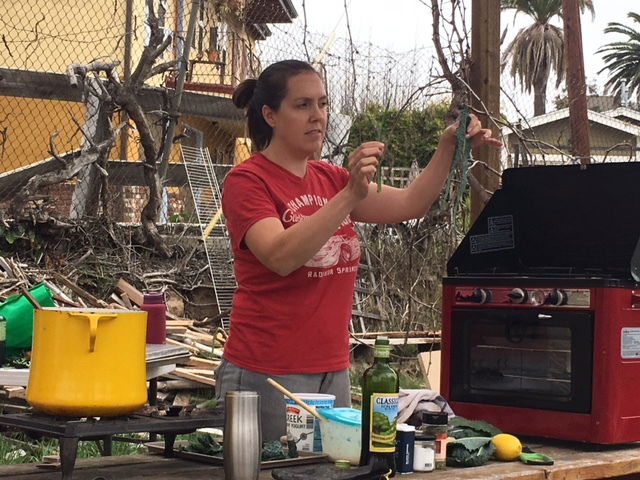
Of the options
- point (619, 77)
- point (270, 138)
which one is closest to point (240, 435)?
point (270, 138)

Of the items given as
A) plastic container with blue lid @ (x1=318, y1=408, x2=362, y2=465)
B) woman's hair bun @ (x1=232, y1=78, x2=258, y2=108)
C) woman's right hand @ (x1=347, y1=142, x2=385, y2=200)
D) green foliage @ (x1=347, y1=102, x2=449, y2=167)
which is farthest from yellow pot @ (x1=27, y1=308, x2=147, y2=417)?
green foliage @ (x1=347, y1=102, x2=449, y2=167)

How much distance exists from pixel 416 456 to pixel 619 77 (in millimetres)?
45001

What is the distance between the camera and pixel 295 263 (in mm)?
2709

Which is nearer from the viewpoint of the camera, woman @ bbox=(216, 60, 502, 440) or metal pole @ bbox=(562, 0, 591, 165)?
woman @ bbox=(216, 60, 502, 440)

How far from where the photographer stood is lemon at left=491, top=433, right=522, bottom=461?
302 centimetres

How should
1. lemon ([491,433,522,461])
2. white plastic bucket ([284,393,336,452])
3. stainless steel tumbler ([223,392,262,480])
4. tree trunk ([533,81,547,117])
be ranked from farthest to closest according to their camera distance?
tree trunk ([533,81,547,117]), lemon ([491,433,522,461]), white plastic bucket ([284,393,336,452]), stainless steel tumbler ([223,392,262,480])

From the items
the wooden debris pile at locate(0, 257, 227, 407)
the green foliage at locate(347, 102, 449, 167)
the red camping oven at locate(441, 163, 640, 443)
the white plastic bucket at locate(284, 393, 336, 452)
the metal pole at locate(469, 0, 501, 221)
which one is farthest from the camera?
the green foliage at locate(347, 102, 449, 167)

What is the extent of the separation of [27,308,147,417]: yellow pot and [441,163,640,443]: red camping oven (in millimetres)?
1552

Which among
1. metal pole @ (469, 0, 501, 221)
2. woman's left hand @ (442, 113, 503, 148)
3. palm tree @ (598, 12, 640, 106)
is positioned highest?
palm tree @ (598, 12, 640, 106)

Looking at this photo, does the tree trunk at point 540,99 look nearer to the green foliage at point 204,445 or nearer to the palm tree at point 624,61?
the green foliage at point 204,445

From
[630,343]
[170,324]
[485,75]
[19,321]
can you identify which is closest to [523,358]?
[630,343]

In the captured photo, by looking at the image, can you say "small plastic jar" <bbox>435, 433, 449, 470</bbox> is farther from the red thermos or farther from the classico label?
the red thermos

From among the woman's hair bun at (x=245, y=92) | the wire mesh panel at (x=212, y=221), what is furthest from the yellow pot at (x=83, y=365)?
the wire mesh panel at (x=212, y=221)

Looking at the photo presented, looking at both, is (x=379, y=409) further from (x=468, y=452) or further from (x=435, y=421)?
(x=468, y=452)
